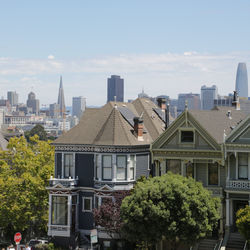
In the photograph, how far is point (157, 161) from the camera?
45844 millimetres

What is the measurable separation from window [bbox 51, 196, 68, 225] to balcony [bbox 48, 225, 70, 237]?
0.36m

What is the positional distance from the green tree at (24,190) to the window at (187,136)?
44.5ft

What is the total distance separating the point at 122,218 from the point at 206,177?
7229mm

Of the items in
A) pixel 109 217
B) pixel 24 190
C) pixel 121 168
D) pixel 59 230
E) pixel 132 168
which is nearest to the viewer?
pixel 109 217

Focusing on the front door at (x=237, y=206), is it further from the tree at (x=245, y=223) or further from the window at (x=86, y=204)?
the window at (x=86, y=204)

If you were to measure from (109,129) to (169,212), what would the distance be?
466 inches

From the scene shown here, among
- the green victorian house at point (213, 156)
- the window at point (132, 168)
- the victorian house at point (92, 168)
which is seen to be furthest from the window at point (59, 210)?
the green victorian house at point (213, 156)

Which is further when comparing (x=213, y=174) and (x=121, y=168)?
(x=121, y=168)

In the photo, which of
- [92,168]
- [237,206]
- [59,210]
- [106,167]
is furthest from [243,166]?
[59,210]

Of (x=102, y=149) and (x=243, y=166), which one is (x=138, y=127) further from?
(x=243, y=166)

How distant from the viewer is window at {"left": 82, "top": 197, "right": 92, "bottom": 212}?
4797cm

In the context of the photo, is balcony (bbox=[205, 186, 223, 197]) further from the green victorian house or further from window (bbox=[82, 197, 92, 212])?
window (bbox=[82, 197, 92, 212])

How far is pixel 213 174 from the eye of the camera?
142 ft

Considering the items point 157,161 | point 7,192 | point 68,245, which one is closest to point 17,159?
point 7,192
